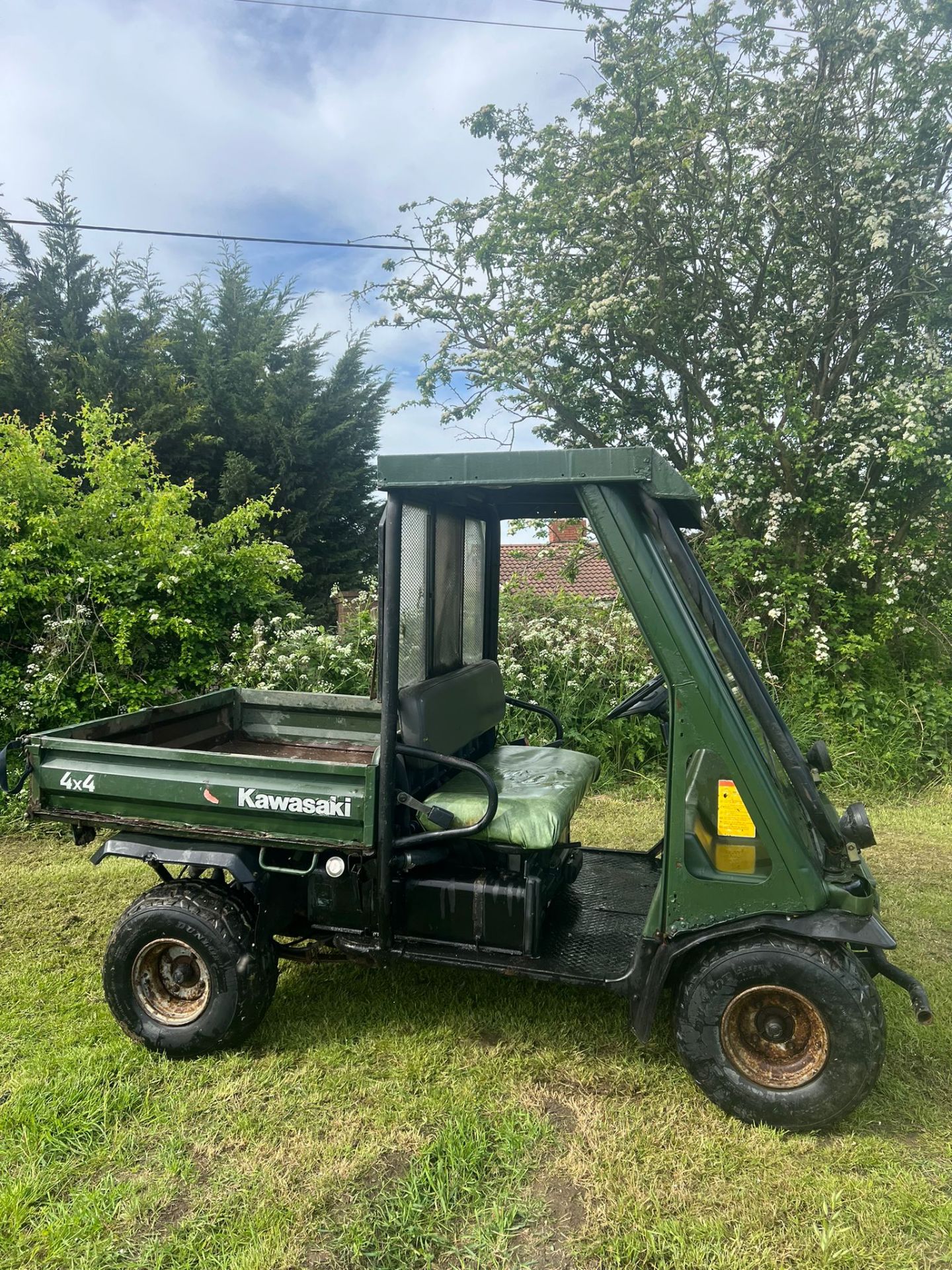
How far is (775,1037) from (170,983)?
210cm

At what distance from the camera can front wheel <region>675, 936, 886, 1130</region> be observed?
2.37 m

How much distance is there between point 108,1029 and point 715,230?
799 cm

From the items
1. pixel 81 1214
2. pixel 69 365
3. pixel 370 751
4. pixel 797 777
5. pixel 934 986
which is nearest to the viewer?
pixel 81 1214

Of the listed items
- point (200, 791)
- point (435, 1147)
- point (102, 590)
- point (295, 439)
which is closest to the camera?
point (435, 1147)

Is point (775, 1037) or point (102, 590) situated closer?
point (775, 1037)

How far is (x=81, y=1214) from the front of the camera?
7.11ft

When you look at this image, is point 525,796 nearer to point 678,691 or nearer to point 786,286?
point 678,691

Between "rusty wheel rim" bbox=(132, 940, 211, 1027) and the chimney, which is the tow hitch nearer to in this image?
"rusty wheel rim" bbox=(132, 940, 211, 1027)

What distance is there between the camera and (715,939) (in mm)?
2541

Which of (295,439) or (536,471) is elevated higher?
(295,439)

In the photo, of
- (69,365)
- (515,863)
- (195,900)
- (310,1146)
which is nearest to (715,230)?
(515,863)

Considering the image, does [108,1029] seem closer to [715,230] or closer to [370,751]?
[370,751]

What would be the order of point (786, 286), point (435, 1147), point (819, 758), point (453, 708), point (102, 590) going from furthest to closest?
point (786, 286), point (102, 590), point (453, 708), point (819, 758), point (435, 1147)

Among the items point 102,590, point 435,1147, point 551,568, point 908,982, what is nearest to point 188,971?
point 435,1147
